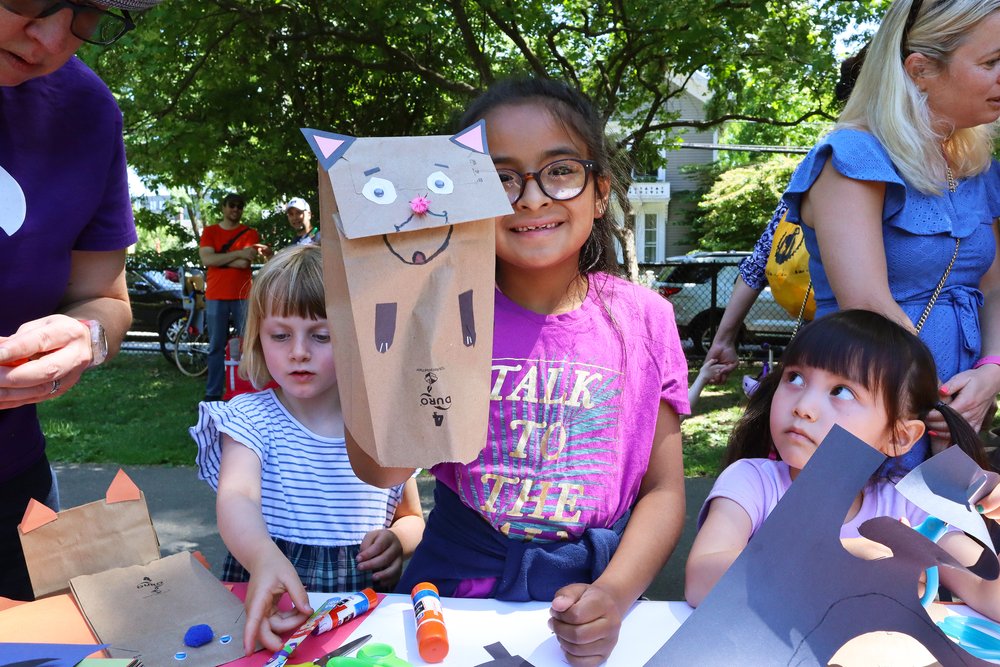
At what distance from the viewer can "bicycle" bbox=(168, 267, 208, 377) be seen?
9.48m

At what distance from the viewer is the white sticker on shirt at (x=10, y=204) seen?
145 centimetres

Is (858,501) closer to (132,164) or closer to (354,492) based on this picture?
(354,492)

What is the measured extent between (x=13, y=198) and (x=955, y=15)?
1895 millimetres

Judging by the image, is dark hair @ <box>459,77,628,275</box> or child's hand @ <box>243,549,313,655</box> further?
dark hair @ <box>459,77,628,275</box>

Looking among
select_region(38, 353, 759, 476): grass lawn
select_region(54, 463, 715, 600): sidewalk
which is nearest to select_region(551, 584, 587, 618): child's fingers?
select_region(54, 463, 715, 600): sidewalk

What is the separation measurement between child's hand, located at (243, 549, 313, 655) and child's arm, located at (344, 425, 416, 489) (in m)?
0.20

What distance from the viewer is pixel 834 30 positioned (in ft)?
24.5

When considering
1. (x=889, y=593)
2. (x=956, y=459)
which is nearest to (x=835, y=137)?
(x=956, y=459)

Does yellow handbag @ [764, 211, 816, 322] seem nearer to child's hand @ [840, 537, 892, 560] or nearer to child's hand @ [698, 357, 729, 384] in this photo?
child's hand @ [698, 357, 729, 384]

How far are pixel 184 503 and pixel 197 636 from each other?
3800 millimetres

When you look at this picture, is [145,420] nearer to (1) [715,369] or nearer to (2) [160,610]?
(1) [715,369]

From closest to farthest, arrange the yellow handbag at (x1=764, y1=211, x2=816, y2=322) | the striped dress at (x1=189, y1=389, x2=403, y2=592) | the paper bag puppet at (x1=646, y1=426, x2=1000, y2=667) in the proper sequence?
the paper bag puppet at (x1=646, y1=426, x2=1000, y2=667) < the striped dress at (x1=189, y1=389, x2=403, y2=592) < the yellow handbag at (x1=764, y1=211, x2=816, y2=322)

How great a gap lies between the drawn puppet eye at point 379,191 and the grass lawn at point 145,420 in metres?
4.49

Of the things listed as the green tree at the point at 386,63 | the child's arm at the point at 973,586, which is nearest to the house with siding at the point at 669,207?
the green tree at the point at 386,63
